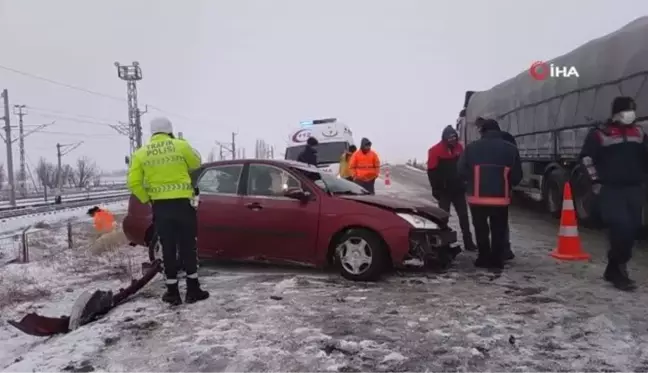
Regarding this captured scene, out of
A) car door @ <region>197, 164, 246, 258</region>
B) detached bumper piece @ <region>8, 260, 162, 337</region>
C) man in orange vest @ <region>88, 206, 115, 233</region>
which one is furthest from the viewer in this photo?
man in orange vest @ <region>88, 206, 115, 233</region>

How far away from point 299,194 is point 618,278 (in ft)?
11.0

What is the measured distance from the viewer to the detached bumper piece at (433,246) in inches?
230

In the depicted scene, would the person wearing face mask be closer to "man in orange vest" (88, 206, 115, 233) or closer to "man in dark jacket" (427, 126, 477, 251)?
"man in dark jacket" (427, 126, 477, 251)

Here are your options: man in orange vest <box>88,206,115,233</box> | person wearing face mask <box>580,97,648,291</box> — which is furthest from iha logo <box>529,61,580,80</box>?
man in orange vest <box>88,206,115,233</box>

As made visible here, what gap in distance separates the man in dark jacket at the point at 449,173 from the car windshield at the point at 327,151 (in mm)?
9789

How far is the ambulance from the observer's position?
1755 cm

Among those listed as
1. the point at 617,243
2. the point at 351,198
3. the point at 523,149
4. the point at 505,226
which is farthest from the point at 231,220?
the point at 523,149

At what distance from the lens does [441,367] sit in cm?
359

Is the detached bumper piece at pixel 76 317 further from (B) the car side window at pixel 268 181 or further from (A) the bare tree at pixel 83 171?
(A) the bare tree at pixel 83 171

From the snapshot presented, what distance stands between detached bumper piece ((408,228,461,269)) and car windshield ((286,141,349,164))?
11.3 m

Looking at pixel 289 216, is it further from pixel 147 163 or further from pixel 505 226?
pixel 505 226

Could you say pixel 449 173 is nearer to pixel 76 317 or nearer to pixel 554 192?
pixel 554 192

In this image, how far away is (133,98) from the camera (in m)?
43.8

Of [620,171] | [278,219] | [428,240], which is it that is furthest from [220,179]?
[620,171]
